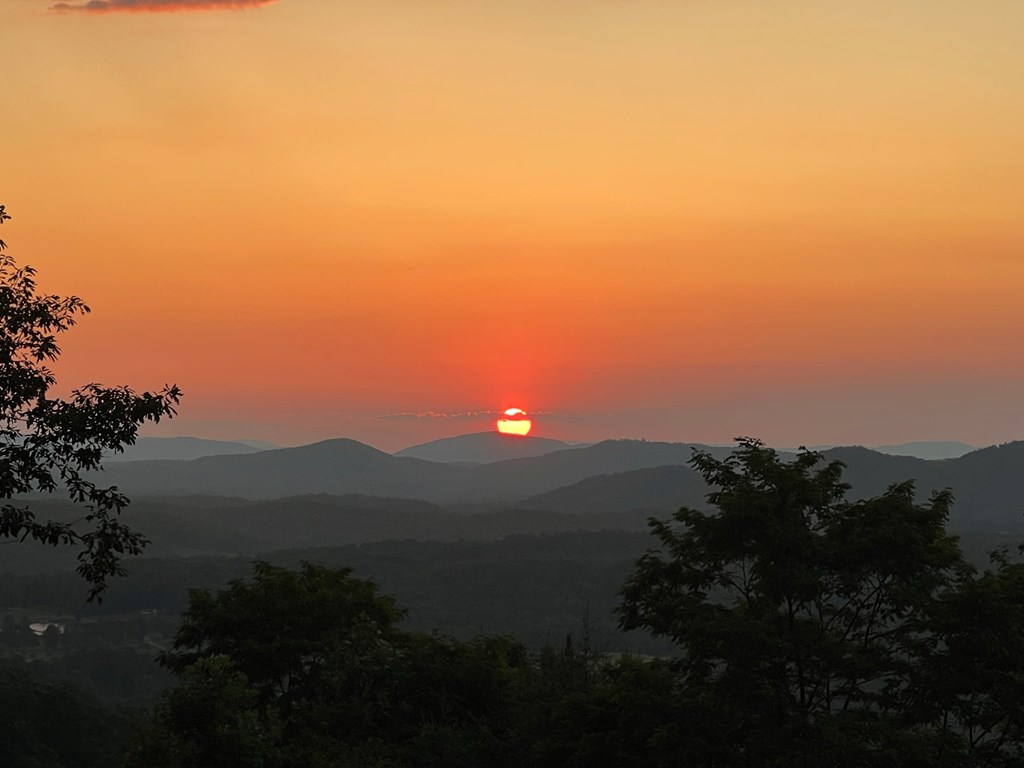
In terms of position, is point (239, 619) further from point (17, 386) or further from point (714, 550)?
point (17, 386)

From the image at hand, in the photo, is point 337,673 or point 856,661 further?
point 337,673

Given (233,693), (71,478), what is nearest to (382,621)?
(233,693)

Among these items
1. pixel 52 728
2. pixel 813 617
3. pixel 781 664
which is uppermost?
pixel 813 617

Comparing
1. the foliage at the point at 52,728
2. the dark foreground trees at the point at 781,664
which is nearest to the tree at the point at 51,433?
the dark foreground trees at the point at 781,664

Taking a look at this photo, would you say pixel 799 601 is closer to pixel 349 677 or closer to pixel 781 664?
pixel 781 664

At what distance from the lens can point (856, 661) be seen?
93.5 feet

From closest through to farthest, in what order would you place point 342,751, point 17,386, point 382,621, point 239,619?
point 17,386, point 342,751, point 239,619, point 382,621

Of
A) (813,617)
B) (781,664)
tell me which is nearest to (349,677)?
(813,617)

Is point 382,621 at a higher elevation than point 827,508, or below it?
below

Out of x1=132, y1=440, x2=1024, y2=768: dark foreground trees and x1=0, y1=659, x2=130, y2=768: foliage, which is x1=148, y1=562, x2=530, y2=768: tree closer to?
x1=132, y1=440, x2=1024, y2=768: dark foreground trees

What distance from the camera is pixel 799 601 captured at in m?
29.9

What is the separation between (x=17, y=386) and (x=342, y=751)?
20855mm

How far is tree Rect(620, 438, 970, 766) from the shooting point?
28250 millimetres

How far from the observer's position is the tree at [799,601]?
28.2 metres
